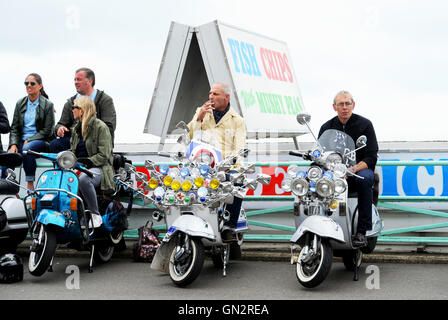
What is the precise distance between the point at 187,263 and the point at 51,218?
1.38m

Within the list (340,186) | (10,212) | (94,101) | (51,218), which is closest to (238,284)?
(340,186)

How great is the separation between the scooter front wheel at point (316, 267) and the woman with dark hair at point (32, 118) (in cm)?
423

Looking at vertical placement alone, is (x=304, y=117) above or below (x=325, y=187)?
above

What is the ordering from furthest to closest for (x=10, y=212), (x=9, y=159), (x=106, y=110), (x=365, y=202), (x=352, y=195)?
(x=106, y=110) < (x=10, y=212) < (x=9, y=159) < (x=352, y=195) < (x=365, y=202)

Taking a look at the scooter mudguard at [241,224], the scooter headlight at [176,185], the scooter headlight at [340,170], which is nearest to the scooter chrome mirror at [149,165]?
the scooter headlight at [176,185]

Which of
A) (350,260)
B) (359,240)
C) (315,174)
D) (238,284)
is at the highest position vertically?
(315,174)

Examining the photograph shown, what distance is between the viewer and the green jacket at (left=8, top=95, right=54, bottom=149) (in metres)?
9.07

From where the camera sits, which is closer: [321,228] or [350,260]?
[321,228]

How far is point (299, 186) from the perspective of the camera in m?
6.45

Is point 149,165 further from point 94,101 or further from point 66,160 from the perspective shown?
point 94,101

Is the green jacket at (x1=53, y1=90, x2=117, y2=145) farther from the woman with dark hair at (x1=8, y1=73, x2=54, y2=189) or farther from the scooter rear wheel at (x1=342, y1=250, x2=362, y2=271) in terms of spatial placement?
the scooter rear wheel at (x1=342, y1=250, x2=362, y2=271)
